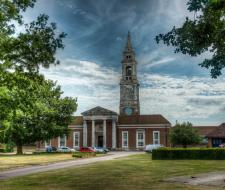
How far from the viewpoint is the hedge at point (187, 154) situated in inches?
1432

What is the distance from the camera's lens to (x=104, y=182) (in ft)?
55.6

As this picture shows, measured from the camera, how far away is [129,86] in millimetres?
102812

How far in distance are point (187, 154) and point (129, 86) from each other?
217ft

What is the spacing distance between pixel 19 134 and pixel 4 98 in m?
33.1

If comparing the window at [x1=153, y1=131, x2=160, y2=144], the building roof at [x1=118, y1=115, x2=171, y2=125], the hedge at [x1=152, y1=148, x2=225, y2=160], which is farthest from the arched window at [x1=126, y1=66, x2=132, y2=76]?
the hedge at [x1=152, y1=148, x2=225, y2=160]

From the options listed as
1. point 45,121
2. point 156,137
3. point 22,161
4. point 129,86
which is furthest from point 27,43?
point 129,86

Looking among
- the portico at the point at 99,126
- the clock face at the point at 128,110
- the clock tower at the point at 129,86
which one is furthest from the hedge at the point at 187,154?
the clock face at the point at 128,110

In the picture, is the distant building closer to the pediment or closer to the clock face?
the pediment

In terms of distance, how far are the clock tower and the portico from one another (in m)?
17.8

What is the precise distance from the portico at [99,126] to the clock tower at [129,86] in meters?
17.8

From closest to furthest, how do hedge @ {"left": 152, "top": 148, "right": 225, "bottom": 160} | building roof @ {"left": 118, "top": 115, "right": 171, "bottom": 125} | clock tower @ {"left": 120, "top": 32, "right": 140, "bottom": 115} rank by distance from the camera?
hedge @ {"left": 152, "top": 148, "right": 225, "bottom": 160}
building roof @ {"left": 118, "top": 115, "right": 171, "bottom": 125}
clock tower @ {"left": 120, "top": 32, "right": 140, "bottom": 115}

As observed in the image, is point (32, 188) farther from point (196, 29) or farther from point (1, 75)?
point (196, 29)

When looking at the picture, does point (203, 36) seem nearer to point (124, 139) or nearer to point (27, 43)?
point (27, 43)

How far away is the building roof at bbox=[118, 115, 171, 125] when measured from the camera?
273 ft
